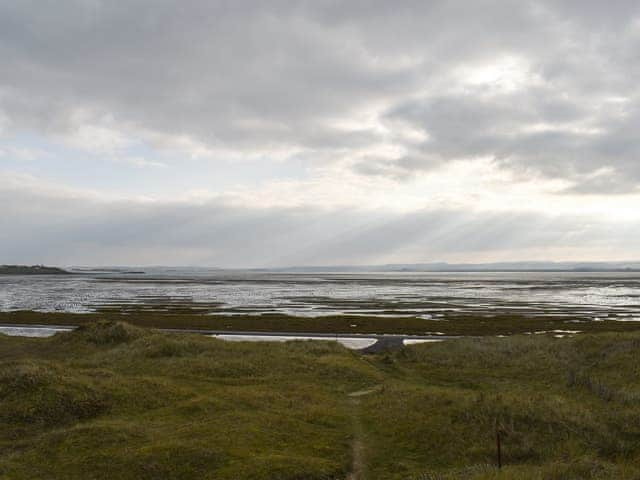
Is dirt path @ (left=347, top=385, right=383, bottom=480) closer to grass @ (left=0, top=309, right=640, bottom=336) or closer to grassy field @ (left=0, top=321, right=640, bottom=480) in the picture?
grassy field @ (left=0, top=321, right=640, bottom=480)

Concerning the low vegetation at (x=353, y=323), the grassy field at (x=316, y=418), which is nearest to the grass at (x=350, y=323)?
the low vegetation at (x=353, y=323)

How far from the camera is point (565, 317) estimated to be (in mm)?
63969

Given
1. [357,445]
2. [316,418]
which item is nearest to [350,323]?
[316,418]

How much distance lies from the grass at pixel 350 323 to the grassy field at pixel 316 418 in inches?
833

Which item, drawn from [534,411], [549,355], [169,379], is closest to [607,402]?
[534,411]

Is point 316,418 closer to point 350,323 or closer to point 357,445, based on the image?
point 357,445

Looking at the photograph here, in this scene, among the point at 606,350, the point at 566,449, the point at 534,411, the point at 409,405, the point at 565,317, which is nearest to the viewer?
the point at 566,449

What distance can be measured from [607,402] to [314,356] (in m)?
16.8

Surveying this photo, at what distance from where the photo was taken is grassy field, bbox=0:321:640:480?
46.5ft

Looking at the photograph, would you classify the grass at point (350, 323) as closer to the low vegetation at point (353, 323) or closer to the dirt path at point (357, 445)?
the low vegetation at point (353, 323)

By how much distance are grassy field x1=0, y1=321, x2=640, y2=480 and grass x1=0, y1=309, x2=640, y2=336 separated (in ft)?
69.4

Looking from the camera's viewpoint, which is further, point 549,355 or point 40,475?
point 549,355

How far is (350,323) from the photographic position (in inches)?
2271

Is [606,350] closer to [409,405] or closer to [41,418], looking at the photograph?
[409,405]
